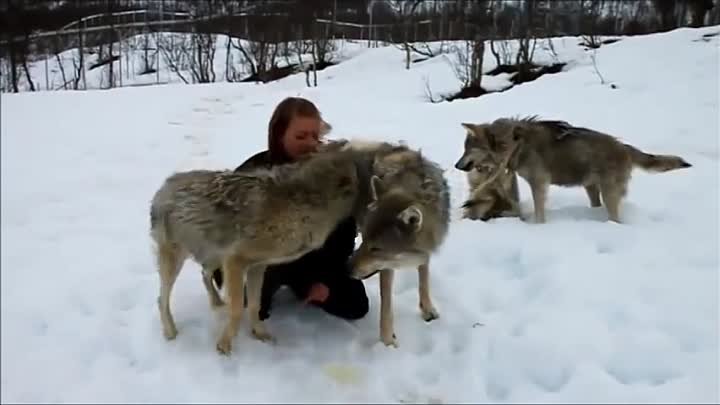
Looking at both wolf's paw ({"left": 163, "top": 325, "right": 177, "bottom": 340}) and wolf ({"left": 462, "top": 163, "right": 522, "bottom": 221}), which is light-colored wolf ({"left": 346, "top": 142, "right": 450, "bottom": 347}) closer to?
wolf's paw ({"left": 163, "top": 325, "right": 177, "bottom": 340})

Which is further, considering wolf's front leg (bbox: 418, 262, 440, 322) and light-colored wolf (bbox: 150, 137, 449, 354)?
wolf's front leg (bbox: 418, 262, 440, 322)

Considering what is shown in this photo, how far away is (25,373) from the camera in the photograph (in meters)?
2.76

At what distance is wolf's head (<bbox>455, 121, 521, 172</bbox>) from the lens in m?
5.11

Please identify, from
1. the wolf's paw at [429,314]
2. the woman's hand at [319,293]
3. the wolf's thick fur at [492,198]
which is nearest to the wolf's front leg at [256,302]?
the woman's hand at [319,293]

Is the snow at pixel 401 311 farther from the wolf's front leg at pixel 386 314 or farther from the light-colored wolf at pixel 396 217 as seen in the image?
the light-colored wolf at pixel 396 217

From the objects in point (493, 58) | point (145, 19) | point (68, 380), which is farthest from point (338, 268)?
point (145, 19)

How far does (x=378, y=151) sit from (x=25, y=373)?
1.98 m

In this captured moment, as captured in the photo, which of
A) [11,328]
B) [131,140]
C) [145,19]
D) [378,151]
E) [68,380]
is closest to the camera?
[11,328]

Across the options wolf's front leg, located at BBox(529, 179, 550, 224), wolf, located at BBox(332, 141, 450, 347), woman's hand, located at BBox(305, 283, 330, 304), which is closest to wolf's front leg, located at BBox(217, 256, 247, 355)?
woman's hand, located at BBox(305, 283, 330, 304)

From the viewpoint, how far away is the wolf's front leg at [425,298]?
358 cm

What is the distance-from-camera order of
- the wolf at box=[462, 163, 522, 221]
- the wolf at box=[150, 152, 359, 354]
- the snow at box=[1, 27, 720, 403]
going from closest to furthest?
the snow at box=[1, 27, 720, 403]
the wolf at box=[150, 152, 359, 354]
the wolf at box=[462, 163, 522, 221]

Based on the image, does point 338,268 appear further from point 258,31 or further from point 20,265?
point 258,31

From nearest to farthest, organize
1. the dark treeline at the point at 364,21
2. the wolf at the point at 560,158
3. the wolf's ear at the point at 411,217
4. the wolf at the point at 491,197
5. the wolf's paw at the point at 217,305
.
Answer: the wolf's ear at the point at 411,217 → the wolf's paw at the point at 217,305 → the wolf at the point at 560,158 → the wolf at the point at 491,197 → the dark treeline at the point at 364,21

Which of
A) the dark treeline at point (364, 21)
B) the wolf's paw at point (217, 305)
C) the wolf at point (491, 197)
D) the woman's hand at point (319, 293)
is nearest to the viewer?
the woman's hand at point (319, 293)
